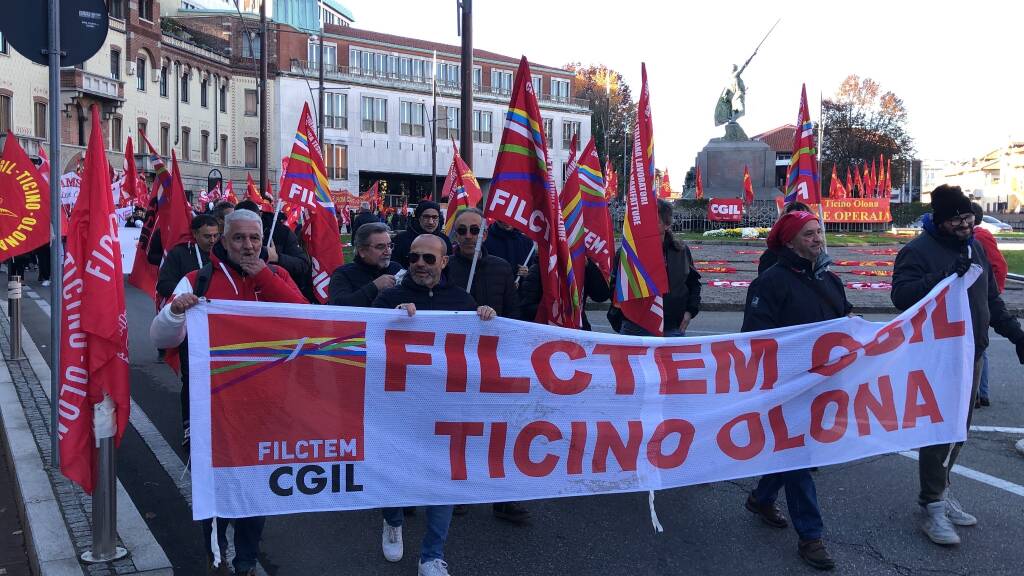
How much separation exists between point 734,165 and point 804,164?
127 ft

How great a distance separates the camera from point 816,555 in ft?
15.6

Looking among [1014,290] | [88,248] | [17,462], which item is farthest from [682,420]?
[1014,290]

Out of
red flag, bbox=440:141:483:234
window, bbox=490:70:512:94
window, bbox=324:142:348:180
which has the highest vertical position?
window, bbox=490:70:512:94

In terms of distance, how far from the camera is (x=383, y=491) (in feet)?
14.8

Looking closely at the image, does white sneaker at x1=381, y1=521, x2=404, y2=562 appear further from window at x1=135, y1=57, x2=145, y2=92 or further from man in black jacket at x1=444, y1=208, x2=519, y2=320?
window at x1=135, y1=57, x2=145, y2=92

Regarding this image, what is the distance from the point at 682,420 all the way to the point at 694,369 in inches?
10.9

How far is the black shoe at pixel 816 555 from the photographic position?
4.74 m

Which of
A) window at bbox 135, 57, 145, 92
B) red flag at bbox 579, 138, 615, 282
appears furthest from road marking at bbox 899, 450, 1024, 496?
window at bbox 135, 57, 145, 92

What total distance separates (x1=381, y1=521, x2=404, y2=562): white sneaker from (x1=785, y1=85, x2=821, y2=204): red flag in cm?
551

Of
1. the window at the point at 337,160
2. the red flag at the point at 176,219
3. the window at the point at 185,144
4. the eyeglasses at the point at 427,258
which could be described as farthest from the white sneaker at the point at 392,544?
the window at the point at 337,160

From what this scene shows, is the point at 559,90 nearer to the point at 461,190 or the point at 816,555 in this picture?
the point at 461,190

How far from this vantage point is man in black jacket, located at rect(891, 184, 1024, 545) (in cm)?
525

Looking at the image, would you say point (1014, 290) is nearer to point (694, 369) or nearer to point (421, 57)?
point (694, 369)

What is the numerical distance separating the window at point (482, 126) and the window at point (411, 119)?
184 inches
